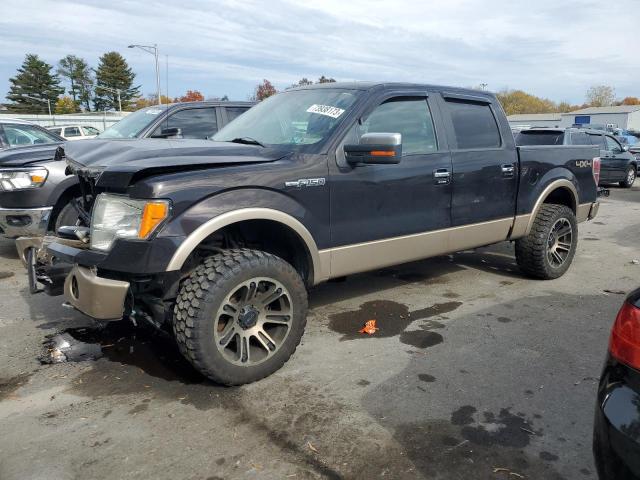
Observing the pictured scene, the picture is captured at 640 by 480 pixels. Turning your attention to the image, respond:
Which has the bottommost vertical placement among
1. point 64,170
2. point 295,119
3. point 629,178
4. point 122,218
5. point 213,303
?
point 629,178

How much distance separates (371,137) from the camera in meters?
3.49

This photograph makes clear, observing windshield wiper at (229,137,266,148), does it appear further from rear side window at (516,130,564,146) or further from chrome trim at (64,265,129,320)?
rear side window at (516,130,564,146)

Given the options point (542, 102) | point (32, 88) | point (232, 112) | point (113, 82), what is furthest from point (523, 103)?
point (232, 112)

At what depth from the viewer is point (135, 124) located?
6.95m

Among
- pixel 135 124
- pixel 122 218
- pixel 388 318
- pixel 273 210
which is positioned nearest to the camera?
pixel 122 218

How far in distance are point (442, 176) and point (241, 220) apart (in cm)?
194

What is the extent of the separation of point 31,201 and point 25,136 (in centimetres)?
380

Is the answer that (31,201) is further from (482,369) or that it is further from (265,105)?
(482,369)

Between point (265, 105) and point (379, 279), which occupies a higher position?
point (265, 105)

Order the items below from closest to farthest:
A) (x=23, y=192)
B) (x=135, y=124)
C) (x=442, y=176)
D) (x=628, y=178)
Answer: (x=442, y=176) < (x=23, y=192) < (x=135, y=124) < (x=628, y=178)

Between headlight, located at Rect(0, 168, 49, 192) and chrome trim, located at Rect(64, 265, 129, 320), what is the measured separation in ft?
10.5

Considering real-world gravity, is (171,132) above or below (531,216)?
above

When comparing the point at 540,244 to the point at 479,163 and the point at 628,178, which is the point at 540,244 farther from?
the point at 628,178

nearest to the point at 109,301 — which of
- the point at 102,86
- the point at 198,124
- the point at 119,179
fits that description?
the point at 119,179
